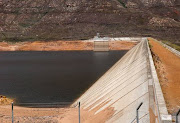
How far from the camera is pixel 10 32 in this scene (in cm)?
13788

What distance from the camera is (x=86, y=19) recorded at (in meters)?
139

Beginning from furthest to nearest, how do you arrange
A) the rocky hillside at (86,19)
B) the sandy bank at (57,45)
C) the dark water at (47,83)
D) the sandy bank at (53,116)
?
the rocky hillside at (86,19) → the sandy bank at (57,45) → the dark water at (47,83) → the sandy bank at (53,116)

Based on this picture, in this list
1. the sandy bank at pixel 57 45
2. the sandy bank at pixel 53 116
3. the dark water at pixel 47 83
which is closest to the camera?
the sandy bank at pixel 53 116

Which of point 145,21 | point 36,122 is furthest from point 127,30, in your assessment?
point 36,122

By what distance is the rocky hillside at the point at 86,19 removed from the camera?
129m

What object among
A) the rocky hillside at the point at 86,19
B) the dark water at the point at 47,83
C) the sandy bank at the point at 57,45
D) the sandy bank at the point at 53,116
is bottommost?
the sandy bank at the point at 53,116

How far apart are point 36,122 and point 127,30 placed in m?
110

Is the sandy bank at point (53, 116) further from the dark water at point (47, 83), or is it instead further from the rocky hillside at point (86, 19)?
the rocky hillside at point (86, 19)

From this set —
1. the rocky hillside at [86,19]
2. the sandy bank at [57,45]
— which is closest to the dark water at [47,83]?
the sandy bank at [57,45]

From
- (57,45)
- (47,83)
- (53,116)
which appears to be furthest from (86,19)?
(53,116)

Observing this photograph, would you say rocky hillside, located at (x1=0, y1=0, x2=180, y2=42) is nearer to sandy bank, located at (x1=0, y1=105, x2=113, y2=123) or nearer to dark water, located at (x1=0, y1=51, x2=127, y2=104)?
dark water, located at (x1=0, y1=51, x2=127, y2=104)

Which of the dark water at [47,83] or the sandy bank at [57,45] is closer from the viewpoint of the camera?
the dark water at [47,83]

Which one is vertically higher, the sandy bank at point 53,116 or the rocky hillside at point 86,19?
the rocky hillside at point 86,19

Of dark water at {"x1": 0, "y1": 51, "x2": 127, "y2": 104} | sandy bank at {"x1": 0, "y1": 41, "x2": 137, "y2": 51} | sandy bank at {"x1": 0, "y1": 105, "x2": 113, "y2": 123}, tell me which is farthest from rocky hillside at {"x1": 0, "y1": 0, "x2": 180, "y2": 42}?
sandy bank at {"x1": 0, "y1": 105, "x2": 113, "y2": 123}
